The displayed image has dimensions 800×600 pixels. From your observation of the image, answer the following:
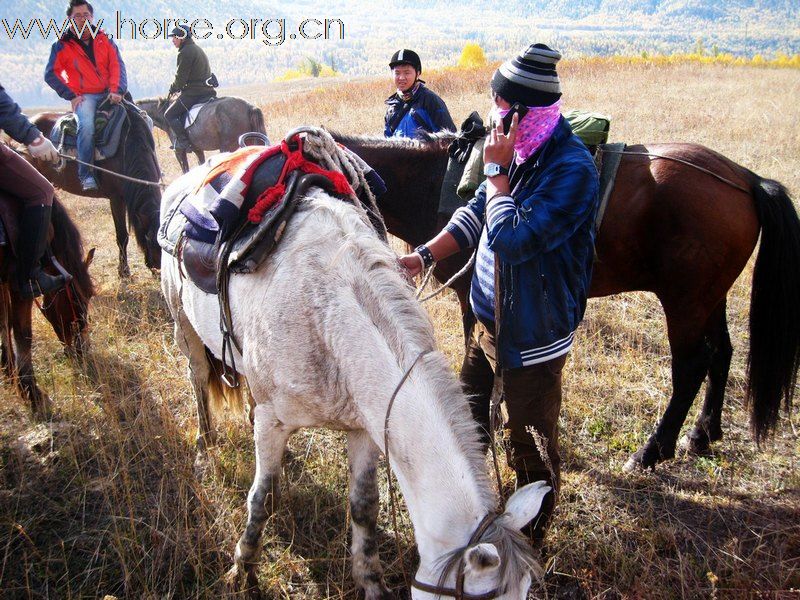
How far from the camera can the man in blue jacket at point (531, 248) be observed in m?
1.71

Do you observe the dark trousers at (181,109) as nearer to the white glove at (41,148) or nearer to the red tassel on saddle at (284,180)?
the white glove at (41,148)

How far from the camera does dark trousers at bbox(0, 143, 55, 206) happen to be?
3223 mm

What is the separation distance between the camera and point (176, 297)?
115 inches

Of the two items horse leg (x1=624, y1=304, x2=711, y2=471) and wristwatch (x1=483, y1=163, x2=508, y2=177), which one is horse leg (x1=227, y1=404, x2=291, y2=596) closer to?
wristwatch (x1=483, y1=163, x2=508, y2=177)

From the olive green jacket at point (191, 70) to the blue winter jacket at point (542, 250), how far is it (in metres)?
8.03

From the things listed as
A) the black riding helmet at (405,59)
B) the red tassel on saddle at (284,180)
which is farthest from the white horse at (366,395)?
the black riding helmet at (405,59)

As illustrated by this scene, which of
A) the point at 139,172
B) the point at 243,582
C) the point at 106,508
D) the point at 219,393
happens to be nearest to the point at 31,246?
the point at 219,393

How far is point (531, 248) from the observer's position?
1.68 m

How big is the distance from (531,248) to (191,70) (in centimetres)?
852

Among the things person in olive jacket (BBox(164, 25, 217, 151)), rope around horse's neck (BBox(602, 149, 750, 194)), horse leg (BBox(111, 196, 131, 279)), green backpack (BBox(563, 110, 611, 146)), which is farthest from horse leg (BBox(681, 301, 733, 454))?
person in olive jacket (BBox(164, 25, 217, 151))

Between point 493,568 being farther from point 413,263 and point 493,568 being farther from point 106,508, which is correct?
point 106,508

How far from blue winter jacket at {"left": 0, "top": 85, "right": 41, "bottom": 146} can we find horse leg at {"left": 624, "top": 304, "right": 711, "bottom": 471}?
4221 mm

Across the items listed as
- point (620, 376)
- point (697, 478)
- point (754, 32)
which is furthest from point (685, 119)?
point (754, 32)

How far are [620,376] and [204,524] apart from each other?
2931mm
